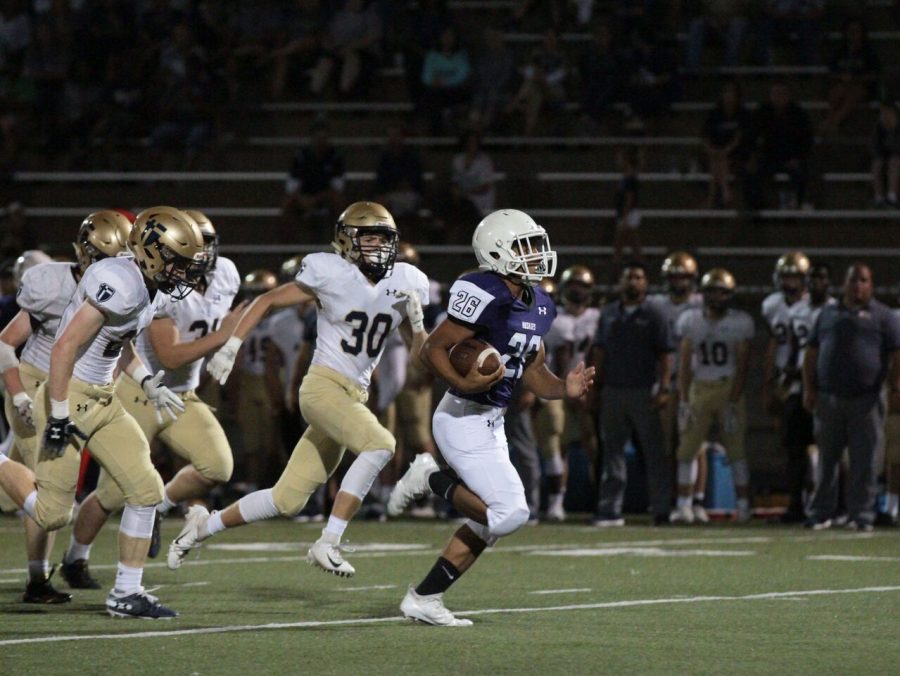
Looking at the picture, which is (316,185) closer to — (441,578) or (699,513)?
(699,513)

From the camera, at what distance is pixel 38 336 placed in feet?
26.9

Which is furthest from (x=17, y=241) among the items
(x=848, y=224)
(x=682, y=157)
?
(x=848, y=224)

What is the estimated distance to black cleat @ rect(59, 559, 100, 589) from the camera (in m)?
8.23

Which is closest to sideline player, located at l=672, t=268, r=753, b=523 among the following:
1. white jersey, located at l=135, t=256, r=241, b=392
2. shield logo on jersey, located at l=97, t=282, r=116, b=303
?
white jersey, located at l=135, t=256, r=241, b=392

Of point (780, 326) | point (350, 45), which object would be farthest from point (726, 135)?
point (350, 45)

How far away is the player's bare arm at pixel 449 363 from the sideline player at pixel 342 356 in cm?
107

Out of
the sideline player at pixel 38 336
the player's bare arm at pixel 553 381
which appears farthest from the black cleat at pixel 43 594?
the player's bare arm at pixel 553 381

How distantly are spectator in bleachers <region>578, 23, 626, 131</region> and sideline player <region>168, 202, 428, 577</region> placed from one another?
972 cm

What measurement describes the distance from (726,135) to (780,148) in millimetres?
531

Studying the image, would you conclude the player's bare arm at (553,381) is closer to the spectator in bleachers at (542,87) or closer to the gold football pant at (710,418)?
the gold football pant at (710,418)

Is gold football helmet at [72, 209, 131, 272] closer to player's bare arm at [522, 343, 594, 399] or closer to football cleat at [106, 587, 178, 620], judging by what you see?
football cleat at [106, 587, 178, 620]

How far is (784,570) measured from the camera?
9.27 m

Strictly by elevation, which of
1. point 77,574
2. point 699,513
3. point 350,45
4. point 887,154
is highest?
point 350,45

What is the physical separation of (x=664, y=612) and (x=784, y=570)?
2.09 m
